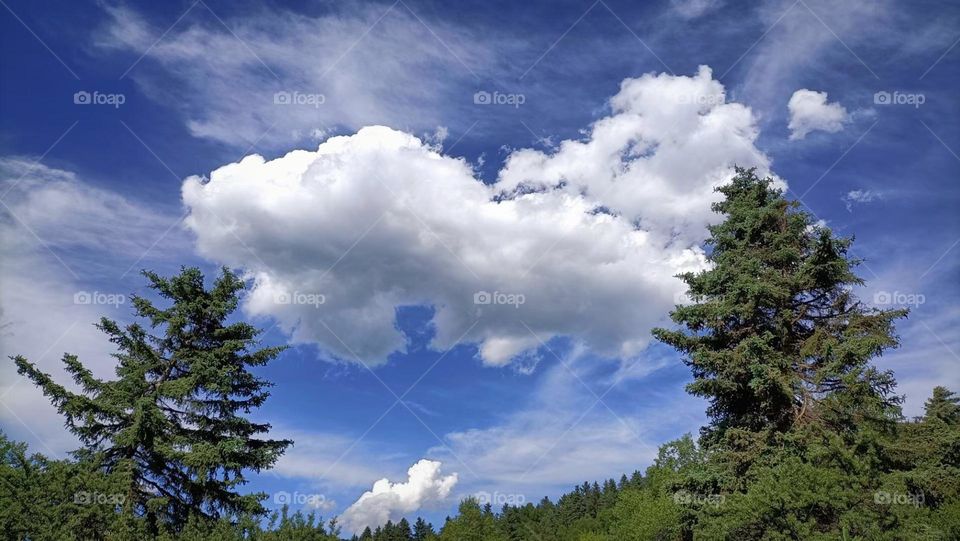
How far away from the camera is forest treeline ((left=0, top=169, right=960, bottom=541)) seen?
65.3ft

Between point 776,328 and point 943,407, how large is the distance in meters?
48.7

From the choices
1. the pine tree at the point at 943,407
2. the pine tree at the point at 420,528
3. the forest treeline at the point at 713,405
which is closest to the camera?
the forest treeline at the point at 713,405

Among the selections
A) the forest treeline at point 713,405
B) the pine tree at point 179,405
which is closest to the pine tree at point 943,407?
the forest treeline at point 713,405

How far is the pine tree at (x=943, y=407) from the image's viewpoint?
190 ft

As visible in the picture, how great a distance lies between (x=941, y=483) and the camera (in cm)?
2725

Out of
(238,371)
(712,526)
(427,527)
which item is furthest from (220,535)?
(427,527)

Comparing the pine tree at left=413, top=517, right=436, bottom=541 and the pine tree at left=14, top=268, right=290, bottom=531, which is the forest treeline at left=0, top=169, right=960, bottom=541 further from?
the pine tree at left=413, top=517, right=436, bottom=541

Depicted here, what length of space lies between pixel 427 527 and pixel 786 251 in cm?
13040

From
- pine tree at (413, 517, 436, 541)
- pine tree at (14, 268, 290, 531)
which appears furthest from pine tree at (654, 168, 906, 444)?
pine tree at (413, 517, 436, 541)

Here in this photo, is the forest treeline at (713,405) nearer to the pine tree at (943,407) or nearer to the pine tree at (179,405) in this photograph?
the pine tree at (179,405)

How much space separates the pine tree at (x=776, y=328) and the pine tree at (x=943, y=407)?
140ft

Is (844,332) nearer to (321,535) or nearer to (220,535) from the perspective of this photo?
(321,535)

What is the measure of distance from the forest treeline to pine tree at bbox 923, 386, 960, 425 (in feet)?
120

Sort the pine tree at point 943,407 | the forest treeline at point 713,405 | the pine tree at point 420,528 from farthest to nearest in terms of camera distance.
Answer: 1. the pine tree at point 420,528
2. the pine tree at point 943,407
3. the forest treeline at point 713,405
